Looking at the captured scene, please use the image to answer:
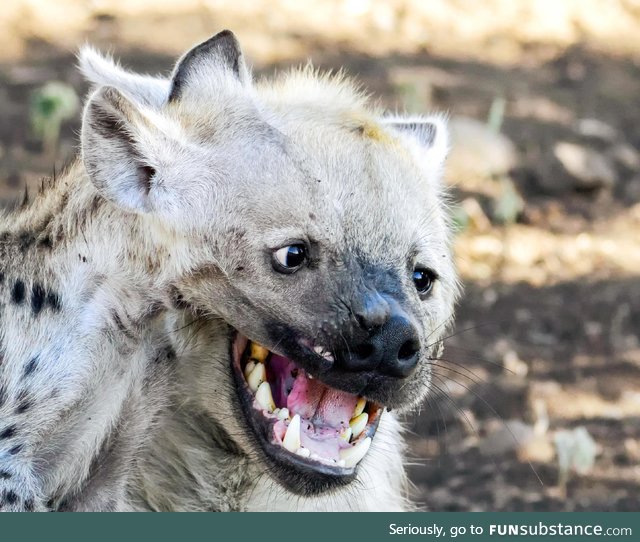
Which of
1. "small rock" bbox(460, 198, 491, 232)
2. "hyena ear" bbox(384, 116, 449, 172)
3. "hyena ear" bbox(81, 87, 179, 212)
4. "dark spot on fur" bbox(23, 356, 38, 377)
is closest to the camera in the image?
"hyena ear" bbox(81, 87, 179, 212)

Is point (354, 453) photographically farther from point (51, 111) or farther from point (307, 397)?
point (51, 111)

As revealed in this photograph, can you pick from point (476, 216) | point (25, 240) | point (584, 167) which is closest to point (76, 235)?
point (25, 240)

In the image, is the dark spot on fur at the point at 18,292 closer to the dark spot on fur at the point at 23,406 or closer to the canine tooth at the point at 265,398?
the dark spot on fur at the point at 23,406

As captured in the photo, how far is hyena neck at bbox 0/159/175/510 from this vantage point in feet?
11.2

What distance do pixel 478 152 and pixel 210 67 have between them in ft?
11.8

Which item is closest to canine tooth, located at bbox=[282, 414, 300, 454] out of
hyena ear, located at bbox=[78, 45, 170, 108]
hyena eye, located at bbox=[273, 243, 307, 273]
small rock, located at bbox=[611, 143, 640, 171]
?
hyena eye, located at bbox=[273, 243, 307, 273]

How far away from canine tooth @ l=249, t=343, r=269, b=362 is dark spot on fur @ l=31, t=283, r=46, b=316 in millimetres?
596

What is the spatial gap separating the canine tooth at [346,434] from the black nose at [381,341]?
0.96ft

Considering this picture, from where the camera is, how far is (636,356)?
237 inches

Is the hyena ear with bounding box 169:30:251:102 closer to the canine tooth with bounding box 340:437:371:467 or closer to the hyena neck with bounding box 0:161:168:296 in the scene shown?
the hyena neck with bounding box 0:161:168:296

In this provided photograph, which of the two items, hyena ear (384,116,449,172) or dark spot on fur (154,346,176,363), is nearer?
dark spot on fur (154,346,176,363)

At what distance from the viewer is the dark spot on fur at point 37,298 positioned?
3.54 m

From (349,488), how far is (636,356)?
277 cm

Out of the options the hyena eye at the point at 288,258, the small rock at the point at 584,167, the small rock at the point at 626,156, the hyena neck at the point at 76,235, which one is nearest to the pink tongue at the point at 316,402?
the hyena eye at the point at 288,258
